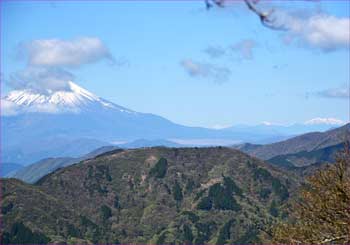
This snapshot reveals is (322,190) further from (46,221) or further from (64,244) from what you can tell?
(46,221)

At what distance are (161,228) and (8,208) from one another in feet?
162

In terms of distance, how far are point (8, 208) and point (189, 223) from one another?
193ft

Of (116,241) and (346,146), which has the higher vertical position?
(346,146)

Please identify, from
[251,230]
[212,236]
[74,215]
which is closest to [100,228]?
[74,215]

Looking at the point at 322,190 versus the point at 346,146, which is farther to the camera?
the point at 322,190

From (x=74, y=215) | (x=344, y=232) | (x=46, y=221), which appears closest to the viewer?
(x=344, y=232)

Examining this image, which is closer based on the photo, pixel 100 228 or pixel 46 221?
pixel 46 221

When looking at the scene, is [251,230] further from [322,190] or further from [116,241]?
[322,190]

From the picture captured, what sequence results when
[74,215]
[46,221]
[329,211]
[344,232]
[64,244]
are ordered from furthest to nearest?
[74,215]
[46,221]
[64,244]
[329,211]
[344,232]

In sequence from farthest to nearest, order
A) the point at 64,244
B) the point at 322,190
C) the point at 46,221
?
the point at 46,221 < the point at 64,244 < the point at 322,190

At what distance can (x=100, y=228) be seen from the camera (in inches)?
7697

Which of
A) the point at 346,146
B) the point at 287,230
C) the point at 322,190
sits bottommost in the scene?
the point at 287,230

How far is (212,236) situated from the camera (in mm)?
191000

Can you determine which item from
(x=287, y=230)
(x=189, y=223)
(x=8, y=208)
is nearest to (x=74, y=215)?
(x=8, y=208)
